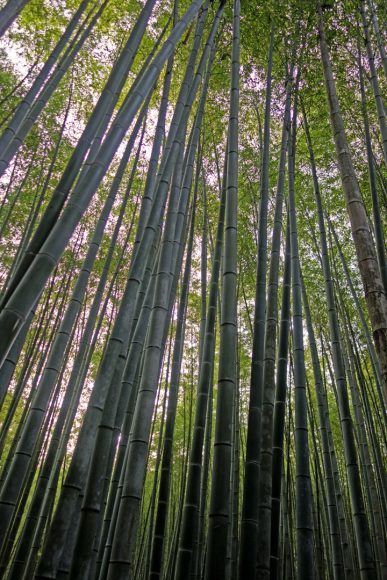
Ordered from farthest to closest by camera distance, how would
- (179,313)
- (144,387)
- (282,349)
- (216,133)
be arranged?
(216,133) < (179,313) < (282,349) < (144,387)

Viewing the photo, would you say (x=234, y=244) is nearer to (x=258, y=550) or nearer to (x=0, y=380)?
(x=0, y=380)

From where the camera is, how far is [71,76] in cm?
598

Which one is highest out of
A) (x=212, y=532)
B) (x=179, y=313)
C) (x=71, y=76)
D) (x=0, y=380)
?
(x=71, y=76)

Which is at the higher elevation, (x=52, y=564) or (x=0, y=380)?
(x=0, y=380)

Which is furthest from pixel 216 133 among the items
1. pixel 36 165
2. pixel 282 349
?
pixel 282 349

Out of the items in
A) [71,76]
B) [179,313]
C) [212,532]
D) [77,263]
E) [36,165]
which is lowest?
[212,532]

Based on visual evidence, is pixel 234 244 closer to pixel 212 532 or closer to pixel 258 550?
pixel 212 532

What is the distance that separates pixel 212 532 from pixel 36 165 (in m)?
5.90

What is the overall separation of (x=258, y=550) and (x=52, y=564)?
1128mm

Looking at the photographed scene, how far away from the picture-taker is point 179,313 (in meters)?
3.88

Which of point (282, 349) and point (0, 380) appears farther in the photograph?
point (282, 349)

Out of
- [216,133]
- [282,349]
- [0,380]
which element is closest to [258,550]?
[282,349]

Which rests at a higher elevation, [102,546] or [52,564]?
[102,546]

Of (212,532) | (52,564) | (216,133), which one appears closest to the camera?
(52,564)
